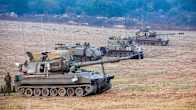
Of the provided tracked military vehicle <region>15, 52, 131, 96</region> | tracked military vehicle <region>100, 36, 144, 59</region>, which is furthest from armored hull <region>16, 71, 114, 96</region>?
tracked military vehicle <region>100, 36, 144, 59</region>

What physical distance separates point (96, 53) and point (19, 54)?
8140mm

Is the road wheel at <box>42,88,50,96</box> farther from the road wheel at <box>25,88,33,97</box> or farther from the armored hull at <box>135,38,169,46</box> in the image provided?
the armored hull at <box>135,38,169,46</box>

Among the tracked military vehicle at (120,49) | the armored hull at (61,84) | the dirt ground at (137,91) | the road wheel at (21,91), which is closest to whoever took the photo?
the dirt ground at (137,91)

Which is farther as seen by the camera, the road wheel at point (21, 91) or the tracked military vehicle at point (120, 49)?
the tracked military vehicle at point (120, 49)

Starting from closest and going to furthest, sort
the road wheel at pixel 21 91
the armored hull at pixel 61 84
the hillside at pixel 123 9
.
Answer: the armored hull at pixel 61 84, the road wheel at pixel 21 91, the hillside at pixel 123 9

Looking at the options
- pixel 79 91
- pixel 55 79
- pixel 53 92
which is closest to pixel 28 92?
pixel 53 92

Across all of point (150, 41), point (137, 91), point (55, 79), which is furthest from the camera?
point (150, 41)

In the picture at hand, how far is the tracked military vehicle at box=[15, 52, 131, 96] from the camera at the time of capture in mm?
27641

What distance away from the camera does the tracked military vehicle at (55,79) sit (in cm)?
2764

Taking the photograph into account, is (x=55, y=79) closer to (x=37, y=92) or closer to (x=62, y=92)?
Result: (x=62, y=92)

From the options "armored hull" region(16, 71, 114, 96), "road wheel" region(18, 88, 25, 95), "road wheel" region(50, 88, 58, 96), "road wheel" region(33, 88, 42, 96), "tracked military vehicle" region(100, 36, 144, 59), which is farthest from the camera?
"tracked military vehicle" region(100, 36, 144, 59)

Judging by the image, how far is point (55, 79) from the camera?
2783cm

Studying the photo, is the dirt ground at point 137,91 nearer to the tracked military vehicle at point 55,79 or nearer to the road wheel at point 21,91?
the road wheel at point 21,91

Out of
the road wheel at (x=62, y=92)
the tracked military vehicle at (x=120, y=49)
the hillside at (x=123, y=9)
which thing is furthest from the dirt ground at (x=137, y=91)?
the hillside at (x=123, y=9)
